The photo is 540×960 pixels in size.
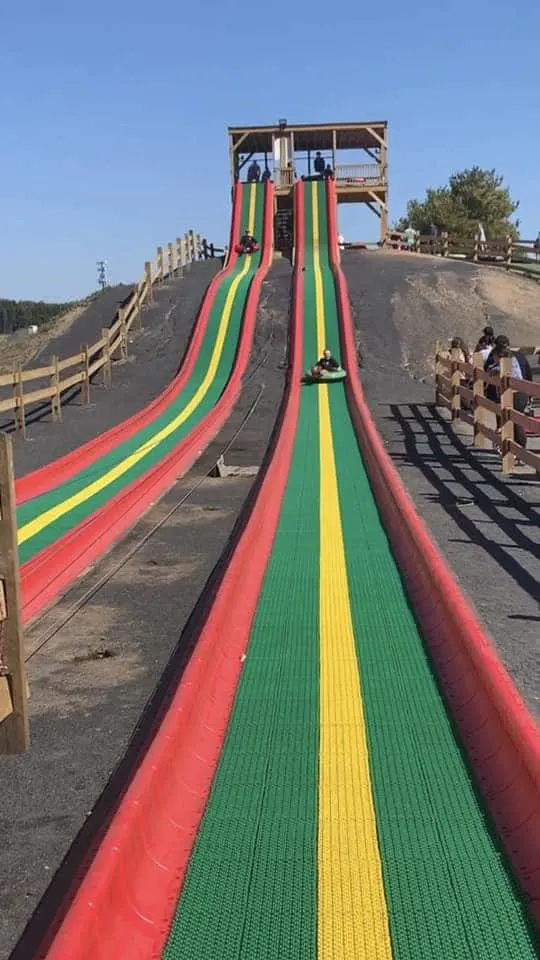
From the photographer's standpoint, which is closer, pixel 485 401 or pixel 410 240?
pixel 485 401

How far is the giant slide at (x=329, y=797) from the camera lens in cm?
343

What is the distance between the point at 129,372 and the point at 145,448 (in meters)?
11.2

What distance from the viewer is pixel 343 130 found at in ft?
174

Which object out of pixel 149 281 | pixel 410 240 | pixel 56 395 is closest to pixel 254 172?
pixel 410 240

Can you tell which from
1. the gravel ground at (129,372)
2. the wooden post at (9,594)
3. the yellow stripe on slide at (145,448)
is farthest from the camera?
the gravel ground at (129,372)

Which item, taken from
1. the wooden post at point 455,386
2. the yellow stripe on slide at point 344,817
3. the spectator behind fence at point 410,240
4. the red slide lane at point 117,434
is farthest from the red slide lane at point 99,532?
the spectator behind fence at point 410,240

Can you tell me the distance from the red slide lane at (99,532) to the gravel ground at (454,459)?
3.12 meters

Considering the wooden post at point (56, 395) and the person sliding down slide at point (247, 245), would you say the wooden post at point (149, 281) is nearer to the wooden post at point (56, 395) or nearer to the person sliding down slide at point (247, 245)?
the person sliding down slide at point (247, 245)

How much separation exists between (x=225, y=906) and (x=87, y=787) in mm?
1280

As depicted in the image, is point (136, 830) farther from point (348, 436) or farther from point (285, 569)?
point (348, 436)

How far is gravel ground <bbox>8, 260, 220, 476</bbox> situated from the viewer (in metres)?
18.5

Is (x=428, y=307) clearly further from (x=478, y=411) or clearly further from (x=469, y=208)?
(x=469, y=208)

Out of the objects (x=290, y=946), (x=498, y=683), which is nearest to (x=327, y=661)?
(x=498, y=683)

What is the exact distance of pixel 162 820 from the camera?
416 centimetres
